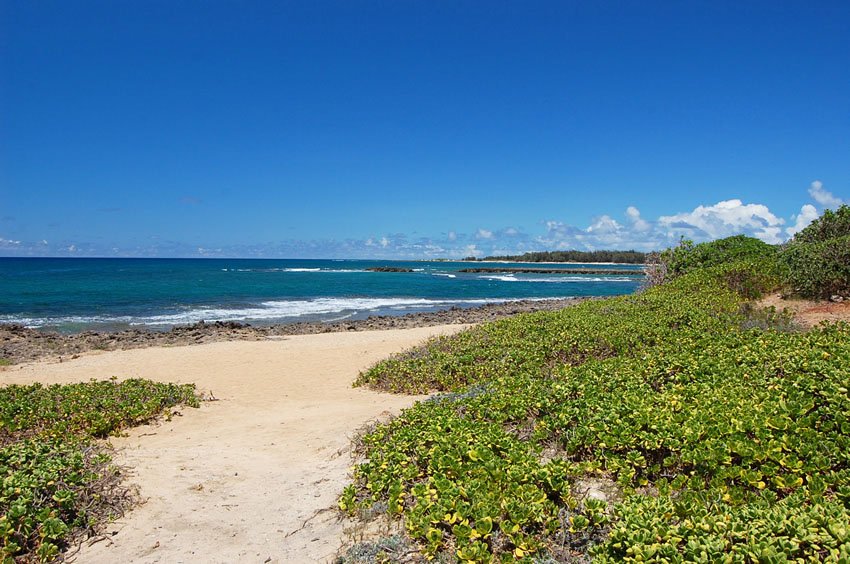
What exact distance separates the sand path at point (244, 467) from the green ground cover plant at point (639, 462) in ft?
1.89

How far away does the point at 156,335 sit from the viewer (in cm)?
2197

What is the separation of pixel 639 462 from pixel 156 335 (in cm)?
2193

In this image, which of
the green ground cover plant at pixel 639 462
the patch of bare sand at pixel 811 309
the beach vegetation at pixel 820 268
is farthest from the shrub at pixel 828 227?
the green ground cover plant at pixel 639 462

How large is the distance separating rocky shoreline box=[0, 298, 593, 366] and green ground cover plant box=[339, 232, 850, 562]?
16.2m

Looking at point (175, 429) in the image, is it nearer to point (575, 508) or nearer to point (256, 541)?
point (256, 541)

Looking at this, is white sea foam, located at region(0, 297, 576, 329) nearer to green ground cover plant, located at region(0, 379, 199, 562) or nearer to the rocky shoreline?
the rocky shoreline

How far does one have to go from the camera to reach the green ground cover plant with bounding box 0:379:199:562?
4.21 meters

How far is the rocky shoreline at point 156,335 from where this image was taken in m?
18.5

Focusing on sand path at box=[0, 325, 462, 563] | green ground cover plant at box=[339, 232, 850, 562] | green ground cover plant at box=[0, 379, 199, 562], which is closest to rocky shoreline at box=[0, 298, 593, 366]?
sand path at box=[0, 325, 462, 563]

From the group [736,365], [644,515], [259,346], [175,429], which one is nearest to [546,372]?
[736,365]

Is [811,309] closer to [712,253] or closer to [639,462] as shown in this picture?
[712,253]

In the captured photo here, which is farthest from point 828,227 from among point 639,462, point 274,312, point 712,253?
point 274,312

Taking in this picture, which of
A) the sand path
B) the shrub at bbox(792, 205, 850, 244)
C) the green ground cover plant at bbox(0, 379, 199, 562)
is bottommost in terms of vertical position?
the sand path

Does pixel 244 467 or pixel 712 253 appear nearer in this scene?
pixel 244 467
